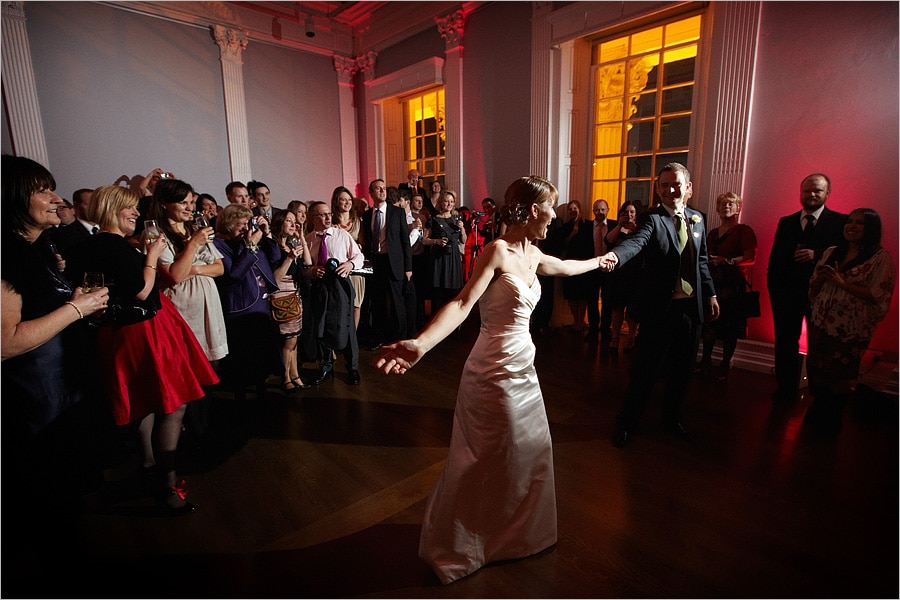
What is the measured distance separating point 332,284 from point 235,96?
5.09 m

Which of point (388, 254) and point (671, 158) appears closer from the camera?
point (388, 254)

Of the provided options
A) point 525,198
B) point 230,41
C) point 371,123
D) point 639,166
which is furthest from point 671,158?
point 230,41

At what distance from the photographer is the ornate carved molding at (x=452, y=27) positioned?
647 cm

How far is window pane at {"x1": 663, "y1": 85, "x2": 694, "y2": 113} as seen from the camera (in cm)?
484

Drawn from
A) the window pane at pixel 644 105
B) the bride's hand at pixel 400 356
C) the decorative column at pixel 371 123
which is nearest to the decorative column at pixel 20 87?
the decorative column at pixel 371 123

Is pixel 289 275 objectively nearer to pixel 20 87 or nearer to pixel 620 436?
pixel 620 436

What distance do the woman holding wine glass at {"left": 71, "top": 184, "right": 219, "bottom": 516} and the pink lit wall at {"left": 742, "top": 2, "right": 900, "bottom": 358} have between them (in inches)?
182

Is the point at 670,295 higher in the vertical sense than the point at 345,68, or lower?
lower

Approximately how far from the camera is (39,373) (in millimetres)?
1519

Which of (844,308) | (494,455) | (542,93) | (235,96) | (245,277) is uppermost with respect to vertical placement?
(235,96)

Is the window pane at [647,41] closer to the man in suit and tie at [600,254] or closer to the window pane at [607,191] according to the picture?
the window pane at [607,191]

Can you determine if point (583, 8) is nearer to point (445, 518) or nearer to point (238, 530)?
point (445, 518)

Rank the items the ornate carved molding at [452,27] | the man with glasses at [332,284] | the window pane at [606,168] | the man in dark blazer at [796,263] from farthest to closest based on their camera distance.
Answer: the ornate carved molding at [452,27] < the window pane at [606,168] < the man with glasses at [332,284] < the man in dark blazer at [796,263]

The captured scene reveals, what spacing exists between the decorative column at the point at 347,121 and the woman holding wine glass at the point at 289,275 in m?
5.30
